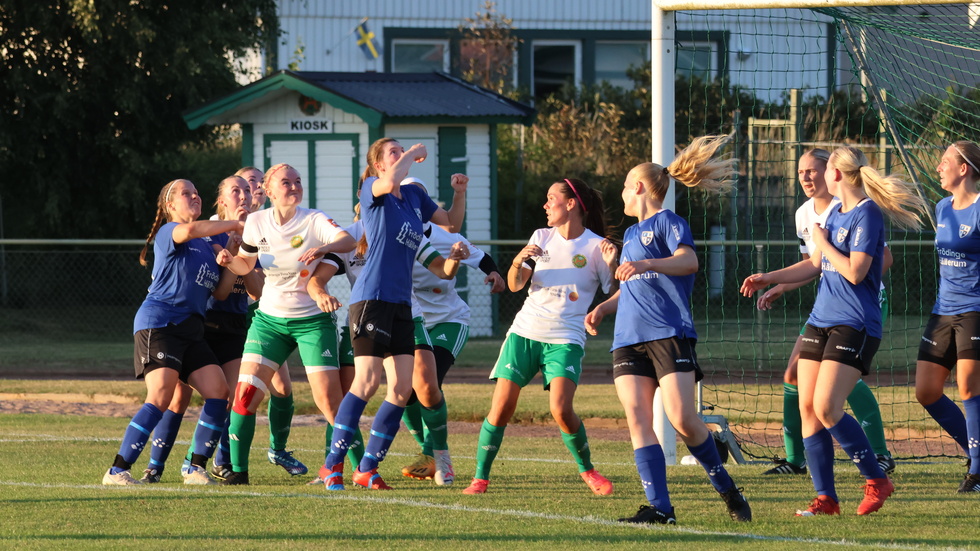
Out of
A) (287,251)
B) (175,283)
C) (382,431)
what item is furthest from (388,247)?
(175,283)

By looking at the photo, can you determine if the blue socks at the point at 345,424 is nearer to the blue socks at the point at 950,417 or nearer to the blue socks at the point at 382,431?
the blue socks at the point at 382,431

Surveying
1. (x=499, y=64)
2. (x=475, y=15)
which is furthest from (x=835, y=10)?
(x=475, y=15)

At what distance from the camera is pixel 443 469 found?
767cm

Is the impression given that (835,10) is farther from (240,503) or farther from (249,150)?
(249,150)

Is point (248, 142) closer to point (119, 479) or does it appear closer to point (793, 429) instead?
point (119, 479)

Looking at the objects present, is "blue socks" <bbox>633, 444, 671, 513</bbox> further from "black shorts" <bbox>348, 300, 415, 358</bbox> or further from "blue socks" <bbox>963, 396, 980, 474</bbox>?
"blue socks" <bbox>963, 396, 980, 474</bbox>

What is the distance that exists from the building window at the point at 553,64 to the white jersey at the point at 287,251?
2688 cm

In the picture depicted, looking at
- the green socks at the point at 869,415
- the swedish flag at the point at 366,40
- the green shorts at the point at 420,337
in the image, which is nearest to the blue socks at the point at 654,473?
the green shorts at the point at 420,337

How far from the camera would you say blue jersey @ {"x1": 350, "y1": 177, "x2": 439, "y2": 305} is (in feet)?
23.2

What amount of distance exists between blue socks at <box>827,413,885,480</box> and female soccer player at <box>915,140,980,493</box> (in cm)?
115

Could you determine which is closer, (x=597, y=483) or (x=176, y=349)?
(x=597, y=483)

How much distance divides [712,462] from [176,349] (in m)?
3.16

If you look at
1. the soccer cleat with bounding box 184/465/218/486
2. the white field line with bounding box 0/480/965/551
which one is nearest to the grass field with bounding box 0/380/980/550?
the white field line with bounding box 0/480/965/551

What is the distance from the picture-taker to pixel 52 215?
2091 cm
